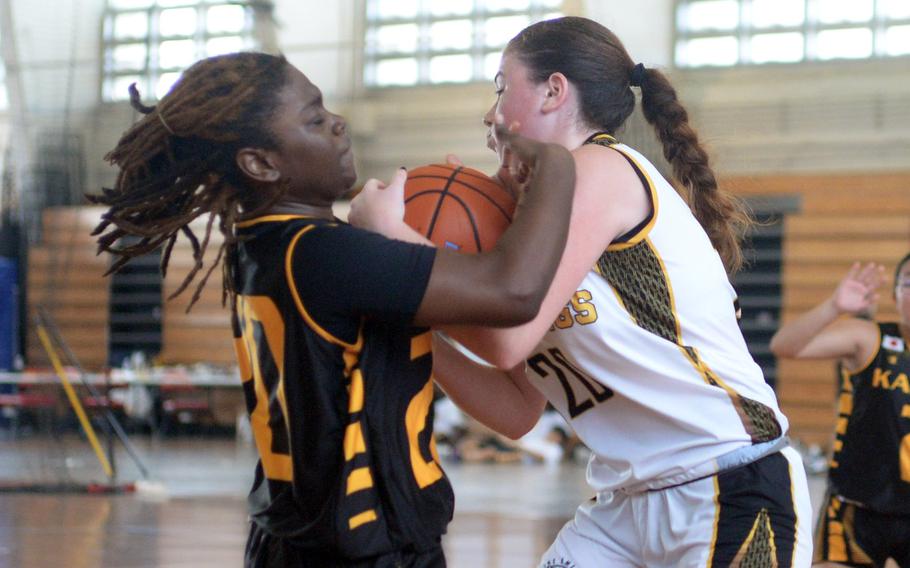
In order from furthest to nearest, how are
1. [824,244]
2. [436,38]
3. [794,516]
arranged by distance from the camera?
1. [436,38]
2. [824,244]
3. [794,516]

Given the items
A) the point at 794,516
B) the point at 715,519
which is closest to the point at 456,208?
the point at 715,519

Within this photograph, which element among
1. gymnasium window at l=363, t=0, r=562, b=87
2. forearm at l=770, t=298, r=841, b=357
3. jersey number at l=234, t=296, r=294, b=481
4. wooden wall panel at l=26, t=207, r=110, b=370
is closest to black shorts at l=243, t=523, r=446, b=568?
jersey number at l=234, t=296, r=294, b=481

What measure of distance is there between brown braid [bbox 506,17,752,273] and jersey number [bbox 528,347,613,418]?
432mm

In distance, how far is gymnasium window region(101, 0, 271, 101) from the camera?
14727 mm

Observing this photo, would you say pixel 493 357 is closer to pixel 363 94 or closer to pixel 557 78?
pixel 557 78

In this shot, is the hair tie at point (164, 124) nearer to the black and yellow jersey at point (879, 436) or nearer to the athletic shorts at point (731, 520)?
the athletic shorts at point (731, 520)

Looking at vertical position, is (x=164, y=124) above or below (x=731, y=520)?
above

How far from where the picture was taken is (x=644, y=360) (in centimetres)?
202

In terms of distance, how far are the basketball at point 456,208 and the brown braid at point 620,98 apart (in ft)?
0.88

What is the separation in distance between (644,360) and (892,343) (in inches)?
102

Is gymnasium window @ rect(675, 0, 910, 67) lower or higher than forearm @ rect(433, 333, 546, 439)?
higher

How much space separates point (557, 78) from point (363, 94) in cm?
1244

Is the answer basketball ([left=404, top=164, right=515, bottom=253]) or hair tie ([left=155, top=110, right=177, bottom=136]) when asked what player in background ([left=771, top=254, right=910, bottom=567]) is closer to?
basketball ([left=404, top=164, right=515, bottom=253])

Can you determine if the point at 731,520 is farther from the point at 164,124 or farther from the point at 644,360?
the point at 164,124
